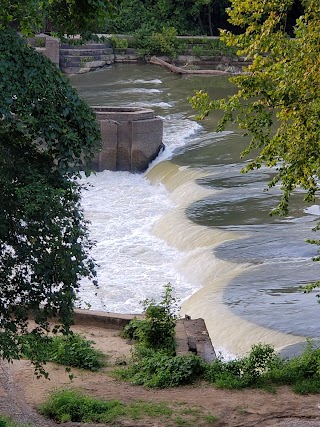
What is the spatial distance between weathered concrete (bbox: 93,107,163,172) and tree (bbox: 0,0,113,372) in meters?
16.7

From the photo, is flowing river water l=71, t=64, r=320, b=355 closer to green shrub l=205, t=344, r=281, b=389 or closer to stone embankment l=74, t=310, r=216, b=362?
stone embankment l=74, t=310, r=216, b=362

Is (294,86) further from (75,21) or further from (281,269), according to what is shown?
(281,269)

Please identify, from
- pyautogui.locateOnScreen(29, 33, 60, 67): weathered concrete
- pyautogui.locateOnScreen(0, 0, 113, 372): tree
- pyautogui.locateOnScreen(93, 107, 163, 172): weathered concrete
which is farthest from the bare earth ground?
pyautogui.locateOnScreen(29, 33, 60, 67): weathered concrete

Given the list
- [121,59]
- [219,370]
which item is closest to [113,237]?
[219,370]

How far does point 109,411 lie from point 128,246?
341 inches

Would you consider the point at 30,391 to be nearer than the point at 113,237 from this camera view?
Yes

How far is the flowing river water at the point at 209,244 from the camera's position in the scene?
42.9ft

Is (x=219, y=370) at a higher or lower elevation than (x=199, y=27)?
lower

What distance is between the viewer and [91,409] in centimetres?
919

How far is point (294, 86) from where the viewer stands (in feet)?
28.7

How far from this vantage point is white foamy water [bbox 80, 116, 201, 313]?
49.8ft

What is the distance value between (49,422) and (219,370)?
7.58 feet

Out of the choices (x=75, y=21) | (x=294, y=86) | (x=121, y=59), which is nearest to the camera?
(x=75, y=21)

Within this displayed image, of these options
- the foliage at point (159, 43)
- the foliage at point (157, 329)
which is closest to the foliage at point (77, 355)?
the foliage at point (157, 329)
